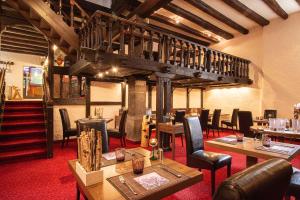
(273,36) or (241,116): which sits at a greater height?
(273,36)

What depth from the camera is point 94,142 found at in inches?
54.8

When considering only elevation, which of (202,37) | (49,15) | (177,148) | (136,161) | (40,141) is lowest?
(177,148)

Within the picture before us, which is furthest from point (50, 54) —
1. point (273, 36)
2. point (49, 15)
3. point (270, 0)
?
point (273, 36)

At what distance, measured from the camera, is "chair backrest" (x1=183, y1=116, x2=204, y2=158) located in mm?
2830

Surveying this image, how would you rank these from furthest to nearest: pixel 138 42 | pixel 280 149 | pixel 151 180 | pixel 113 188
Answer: pixel 138 42, pixel 280 149, pixel 151 180, pixel 113 188

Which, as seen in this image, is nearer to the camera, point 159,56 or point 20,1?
point 20,1

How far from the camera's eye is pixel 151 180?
1.40 m

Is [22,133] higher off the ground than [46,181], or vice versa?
[22,133]

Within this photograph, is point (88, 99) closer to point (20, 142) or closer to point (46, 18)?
point (20, 142)

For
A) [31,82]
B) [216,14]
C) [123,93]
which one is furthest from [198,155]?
[31,82]

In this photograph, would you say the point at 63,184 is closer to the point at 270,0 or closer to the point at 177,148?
the point at 177,148

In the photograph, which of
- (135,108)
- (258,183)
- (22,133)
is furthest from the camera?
(135,108)

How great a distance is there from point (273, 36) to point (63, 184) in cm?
826

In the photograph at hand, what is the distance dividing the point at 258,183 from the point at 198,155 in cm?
217
